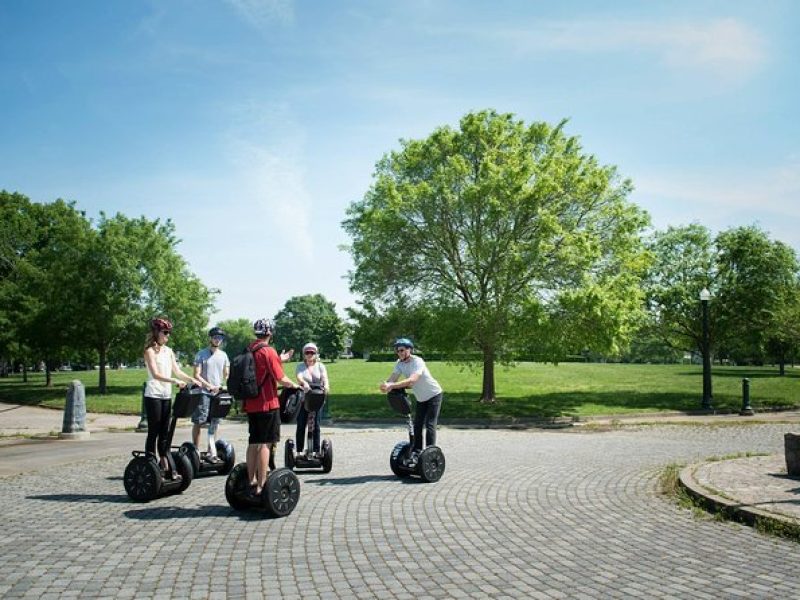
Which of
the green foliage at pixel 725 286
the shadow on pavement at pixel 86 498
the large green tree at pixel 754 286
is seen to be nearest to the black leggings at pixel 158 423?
the shadow on pavement at pixel 86 498

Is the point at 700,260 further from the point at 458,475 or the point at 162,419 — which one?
the point at 162,419

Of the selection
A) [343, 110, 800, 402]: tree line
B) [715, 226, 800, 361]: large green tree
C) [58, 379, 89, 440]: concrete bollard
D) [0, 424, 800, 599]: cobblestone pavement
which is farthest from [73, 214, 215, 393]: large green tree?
[715, 226, 800, 361]: large green tree

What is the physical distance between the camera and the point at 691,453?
12516 millimetres

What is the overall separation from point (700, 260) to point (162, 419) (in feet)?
93.0

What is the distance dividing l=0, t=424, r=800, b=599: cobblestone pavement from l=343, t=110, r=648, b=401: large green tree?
12.3 metres

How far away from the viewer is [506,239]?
22.7 metres

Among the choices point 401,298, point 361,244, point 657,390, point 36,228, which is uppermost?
point 36,228

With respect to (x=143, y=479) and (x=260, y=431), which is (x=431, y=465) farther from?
(x=143, y=479)

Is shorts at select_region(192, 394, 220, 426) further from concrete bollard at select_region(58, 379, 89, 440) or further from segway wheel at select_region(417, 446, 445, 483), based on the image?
concrete bollard at select_region(58, 379, 89, 440)

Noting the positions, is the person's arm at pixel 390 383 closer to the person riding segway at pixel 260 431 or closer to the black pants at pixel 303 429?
the black pants at pixel 303 429

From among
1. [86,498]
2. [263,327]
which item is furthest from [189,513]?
[263,327]

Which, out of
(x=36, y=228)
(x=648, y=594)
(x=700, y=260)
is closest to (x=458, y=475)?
(x=648, y=594)

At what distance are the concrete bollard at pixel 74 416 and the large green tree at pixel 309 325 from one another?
330 ft

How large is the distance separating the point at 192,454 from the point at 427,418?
11.4 ft
